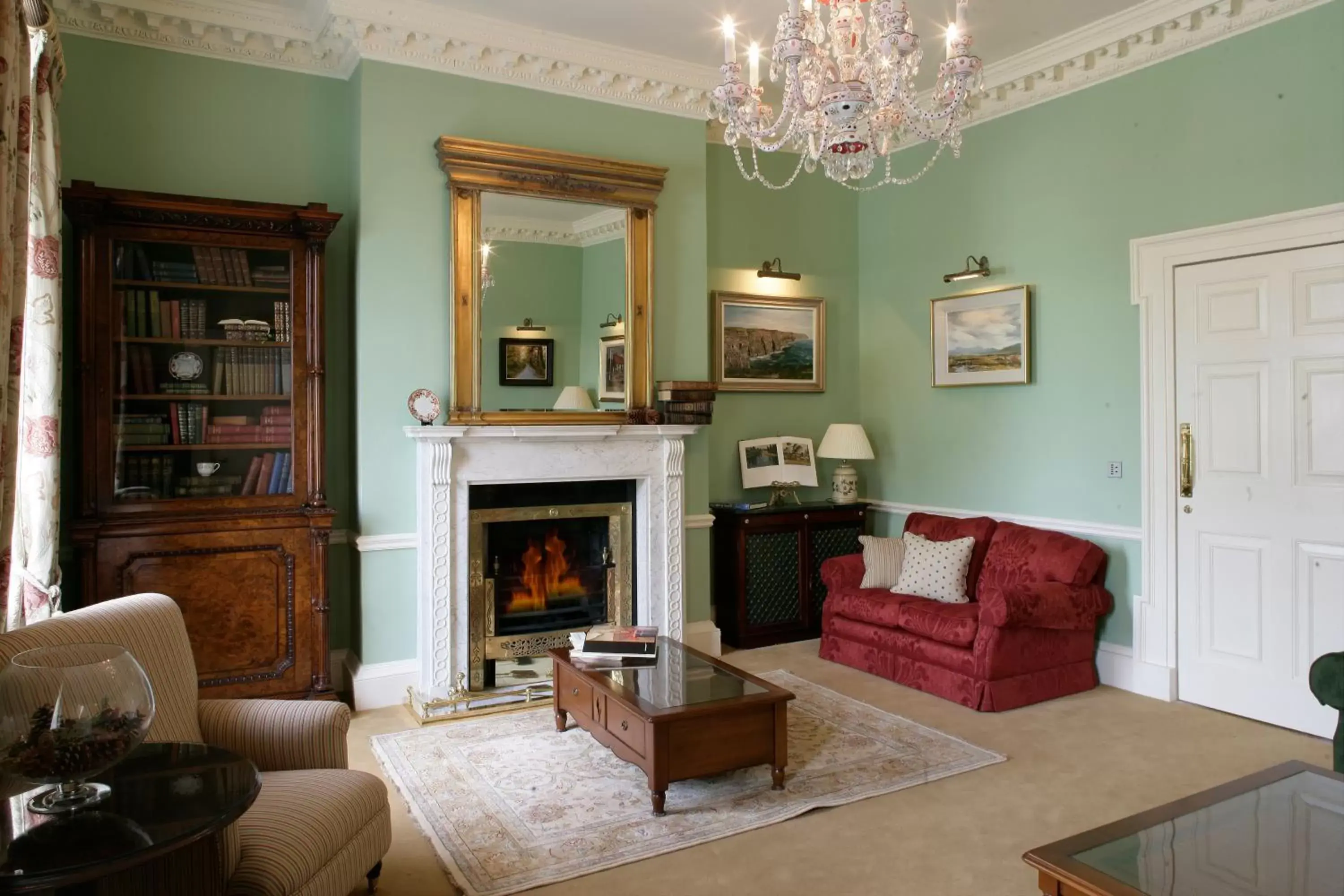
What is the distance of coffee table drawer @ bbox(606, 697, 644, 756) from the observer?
316 cm

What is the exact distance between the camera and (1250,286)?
409 cm

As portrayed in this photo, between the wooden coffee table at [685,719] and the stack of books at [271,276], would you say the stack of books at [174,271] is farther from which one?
the wooden coffee table at [685,719]

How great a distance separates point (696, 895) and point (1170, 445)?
10.6 feet

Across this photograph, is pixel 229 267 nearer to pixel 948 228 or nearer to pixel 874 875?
pixel 874 875

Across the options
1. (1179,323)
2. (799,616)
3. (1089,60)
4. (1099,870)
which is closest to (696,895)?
(1099,870)

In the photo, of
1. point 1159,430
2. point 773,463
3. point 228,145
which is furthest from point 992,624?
point 228,145

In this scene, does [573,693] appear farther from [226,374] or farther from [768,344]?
[768,344]

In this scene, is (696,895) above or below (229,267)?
below

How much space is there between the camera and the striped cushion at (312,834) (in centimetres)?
200

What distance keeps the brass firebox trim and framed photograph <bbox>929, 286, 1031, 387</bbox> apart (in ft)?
7.16

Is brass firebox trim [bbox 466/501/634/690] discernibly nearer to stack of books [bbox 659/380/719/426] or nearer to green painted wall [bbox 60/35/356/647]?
stack of books [bbox 659/380/719/426]

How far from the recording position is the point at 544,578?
15.8ft

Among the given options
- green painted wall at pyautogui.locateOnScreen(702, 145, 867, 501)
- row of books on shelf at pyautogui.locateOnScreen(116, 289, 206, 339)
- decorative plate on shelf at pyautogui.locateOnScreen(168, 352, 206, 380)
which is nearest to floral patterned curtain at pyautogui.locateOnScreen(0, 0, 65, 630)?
row of books on shelf at pyautogui.locateOnScreen(116, 289, 206, 339)

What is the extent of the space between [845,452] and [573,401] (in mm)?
1861
